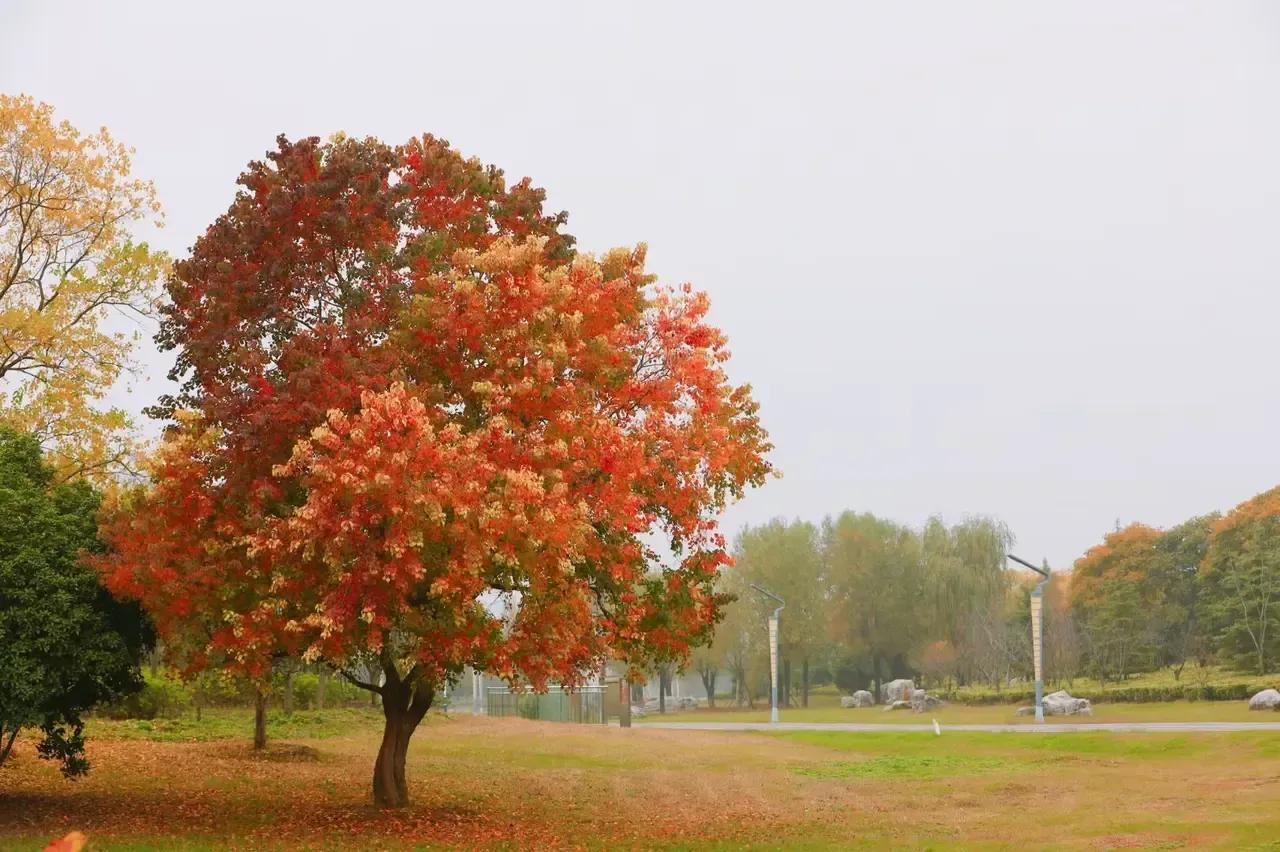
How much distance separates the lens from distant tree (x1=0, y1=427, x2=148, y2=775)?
61.1 feet

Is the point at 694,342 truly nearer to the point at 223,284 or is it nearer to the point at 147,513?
the point at 223,284

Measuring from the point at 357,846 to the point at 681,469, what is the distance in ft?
26.2

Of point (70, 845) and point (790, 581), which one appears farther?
point (790, 581)

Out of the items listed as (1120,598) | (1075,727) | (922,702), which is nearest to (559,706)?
(922,702)

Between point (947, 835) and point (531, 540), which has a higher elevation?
point (531, 540)

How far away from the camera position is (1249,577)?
2504 inches

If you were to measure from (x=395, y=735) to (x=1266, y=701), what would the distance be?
117 feet

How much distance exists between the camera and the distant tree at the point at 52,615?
18609mm

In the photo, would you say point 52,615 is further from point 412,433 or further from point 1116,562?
point 1116,562

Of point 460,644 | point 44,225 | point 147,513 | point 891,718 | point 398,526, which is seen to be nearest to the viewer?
point 398,526

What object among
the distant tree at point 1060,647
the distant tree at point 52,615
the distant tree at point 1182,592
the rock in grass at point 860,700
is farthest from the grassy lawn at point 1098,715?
the distant tree at point 52,615

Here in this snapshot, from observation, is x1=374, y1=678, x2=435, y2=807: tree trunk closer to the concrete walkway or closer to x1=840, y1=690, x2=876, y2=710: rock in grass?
the concrete walkway

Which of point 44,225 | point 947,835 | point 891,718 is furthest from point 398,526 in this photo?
point 891,718

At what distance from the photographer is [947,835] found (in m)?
20.8
